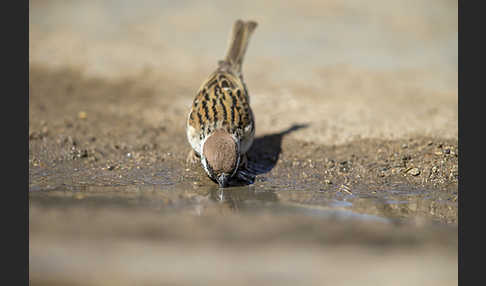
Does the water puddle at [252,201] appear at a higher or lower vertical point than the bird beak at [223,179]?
lower

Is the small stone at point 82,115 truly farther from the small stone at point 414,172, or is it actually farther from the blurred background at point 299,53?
the small stone at point 414,172

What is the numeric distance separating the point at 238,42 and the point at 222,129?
9.55 feet

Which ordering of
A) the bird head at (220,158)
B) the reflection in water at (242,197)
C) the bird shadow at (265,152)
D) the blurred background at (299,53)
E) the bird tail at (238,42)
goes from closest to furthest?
the reflection in water at (242,197) < the bird head at (220,158) < the bird shadow at (265,152) < the bird tail at (238,42) < the blurred background at (299,53)

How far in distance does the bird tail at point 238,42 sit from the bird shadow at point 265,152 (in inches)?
49.9

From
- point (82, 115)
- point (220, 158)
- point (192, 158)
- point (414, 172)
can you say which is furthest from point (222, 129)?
point (82, 115)

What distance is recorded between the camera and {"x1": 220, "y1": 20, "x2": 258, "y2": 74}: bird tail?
9234mm

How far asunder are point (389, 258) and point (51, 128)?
20.7 feet

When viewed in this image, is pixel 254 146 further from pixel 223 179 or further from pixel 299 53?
pixel 299 53

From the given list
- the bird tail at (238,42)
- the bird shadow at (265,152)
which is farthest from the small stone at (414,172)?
the bird tail at (238,42)

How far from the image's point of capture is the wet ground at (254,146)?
177 inches


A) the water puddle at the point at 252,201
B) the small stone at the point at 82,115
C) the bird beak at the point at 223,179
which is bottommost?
the water puddle at the point at 252,201

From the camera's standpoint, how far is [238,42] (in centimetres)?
947

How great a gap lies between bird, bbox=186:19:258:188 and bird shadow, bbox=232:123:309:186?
0.63 ft

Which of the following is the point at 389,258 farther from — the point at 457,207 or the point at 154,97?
the point at 154,97
